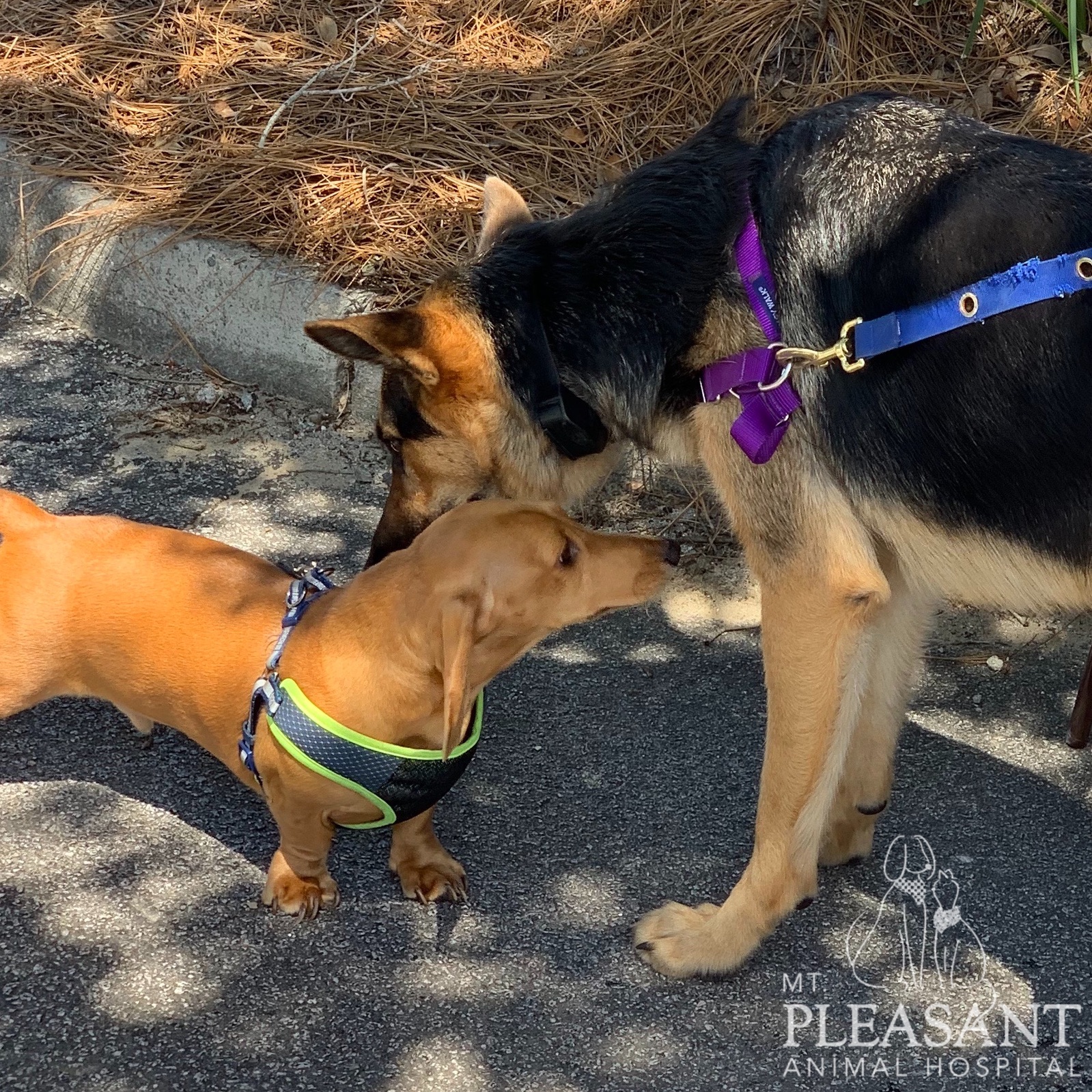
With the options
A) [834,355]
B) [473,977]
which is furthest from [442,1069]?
[834,355]

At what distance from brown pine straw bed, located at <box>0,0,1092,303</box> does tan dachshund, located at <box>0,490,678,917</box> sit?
2181mm

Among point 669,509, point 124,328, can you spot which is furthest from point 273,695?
point 124,328

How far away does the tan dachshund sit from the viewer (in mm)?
2924

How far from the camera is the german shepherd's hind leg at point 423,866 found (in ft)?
10.6

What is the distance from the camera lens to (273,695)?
2.95 meters

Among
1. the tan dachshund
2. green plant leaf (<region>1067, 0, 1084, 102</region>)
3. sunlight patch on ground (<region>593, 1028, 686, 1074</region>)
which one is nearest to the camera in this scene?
sunlight patch on ground (<region>593, 1028, 686, 1074</region>)

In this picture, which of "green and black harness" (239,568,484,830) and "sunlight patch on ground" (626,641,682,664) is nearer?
"green and black harness" (239,568,484,830)

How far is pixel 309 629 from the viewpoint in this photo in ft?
10.2

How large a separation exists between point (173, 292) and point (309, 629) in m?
2.93

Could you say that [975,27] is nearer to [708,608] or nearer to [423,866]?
[708,608]

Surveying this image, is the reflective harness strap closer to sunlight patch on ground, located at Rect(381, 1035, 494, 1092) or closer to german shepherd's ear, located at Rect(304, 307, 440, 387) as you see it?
german shepherd's ear, located at Rect(304, 307, 440, 387)

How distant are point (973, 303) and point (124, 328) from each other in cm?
420

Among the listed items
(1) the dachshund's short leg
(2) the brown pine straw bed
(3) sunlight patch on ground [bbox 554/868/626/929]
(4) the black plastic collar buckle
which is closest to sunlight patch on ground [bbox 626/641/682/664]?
(3) sunlight patch on ground [bbox 554/868/626/929]

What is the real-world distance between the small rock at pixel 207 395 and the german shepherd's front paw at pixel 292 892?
8.69 feet
